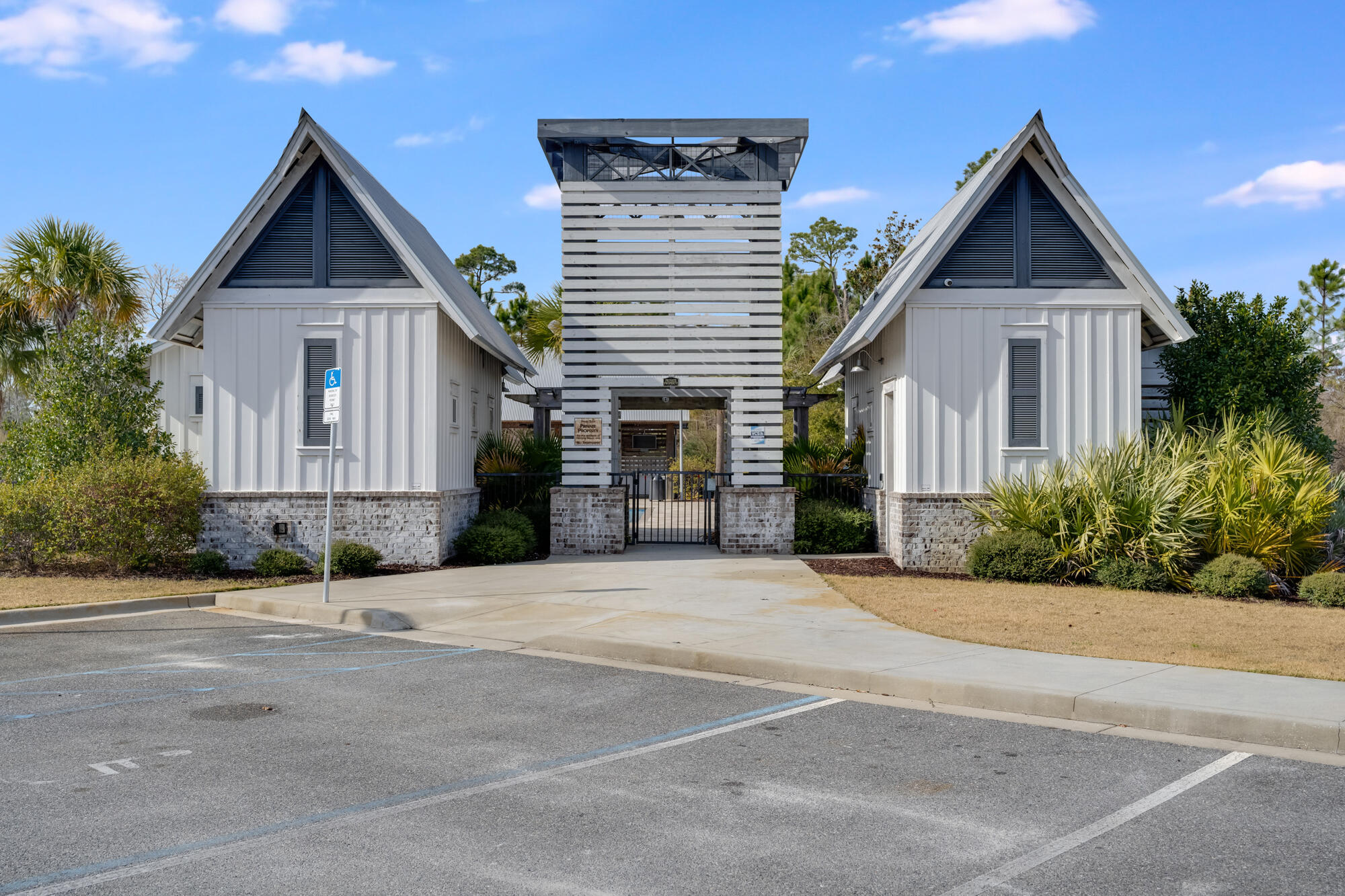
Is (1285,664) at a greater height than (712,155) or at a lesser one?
lesser

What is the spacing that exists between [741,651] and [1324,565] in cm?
1077

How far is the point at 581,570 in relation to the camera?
16969 mm

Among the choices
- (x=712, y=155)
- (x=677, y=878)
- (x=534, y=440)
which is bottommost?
(x=677, y=878)

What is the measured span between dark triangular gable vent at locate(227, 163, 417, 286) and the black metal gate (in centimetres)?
583

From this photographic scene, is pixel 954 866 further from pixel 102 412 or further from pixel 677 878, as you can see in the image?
pixel 102 412

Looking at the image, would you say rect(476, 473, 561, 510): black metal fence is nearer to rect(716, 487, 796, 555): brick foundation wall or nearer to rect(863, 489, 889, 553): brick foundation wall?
rect(716, 487, 796, 555): brick foundation wall

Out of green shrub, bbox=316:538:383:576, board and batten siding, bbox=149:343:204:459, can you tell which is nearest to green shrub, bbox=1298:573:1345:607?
green shrub, bbox=316:538:383:576

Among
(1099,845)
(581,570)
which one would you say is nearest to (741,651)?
(1099,845)

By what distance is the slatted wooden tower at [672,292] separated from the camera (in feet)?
64.8

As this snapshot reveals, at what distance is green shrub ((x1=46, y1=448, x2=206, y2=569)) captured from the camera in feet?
51.8

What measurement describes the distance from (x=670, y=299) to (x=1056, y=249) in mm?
6827

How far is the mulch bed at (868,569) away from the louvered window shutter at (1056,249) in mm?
5364

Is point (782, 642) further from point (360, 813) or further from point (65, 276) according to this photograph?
point (65, 276)

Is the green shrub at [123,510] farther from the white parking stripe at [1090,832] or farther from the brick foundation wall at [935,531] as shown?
the white parking stripe at [1090,832]
